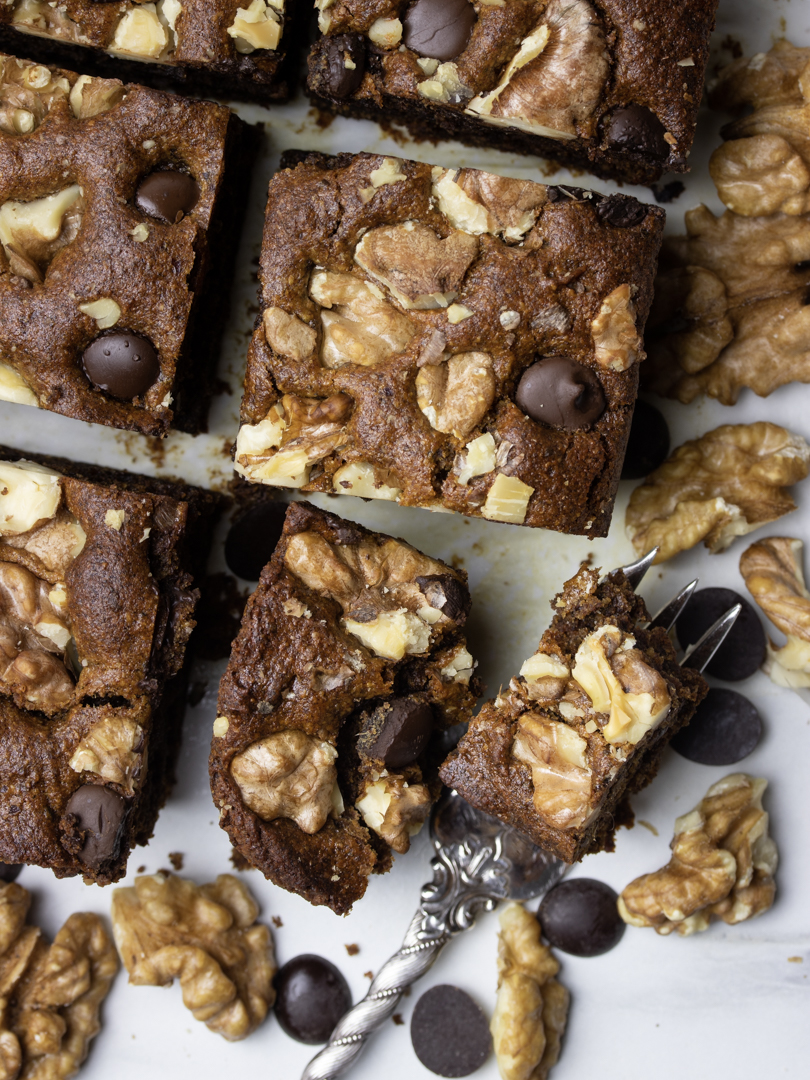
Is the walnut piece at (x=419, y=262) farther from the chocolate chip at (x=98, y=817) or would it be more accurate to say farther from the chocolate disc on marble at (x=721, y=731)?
the chocolate chip at (x=98, y=817)

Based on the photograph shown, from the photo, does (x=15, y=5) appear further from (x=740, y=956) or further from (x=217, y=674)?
(x=740, y=956)

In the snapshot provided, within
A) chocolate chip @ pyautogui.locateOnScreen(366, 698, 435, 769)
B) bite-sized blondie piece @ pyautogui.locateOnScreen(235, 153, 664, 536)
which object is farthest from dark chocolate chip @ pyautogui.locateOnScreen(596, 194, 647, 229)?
chocolate chip @ pyautogui.locateOnScreen(366, 698, 435, 769)

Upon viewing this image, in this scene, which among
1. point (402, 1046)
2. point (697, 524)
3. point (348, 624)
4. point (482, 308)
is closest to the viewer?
point (482, 308)

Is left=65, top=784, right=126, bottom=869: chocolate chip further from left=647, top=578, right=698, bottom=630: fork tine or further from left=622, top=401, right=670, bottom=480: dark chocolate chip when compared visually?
left=622, top=401, right=670, bottom=480: dark chocolate chip

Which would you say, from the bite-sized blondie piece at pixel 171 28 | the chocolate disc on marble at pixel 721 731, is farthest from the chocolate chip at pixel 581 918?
the bite-sized blondie piece at pixel 171 28

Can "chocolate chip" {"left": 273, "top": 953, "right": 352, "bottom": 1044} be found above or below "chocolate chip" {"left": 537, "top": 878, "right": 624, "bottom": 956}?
below

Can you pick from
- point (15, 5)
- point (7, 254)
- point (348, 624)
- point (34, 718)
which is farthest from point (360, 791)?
point (15, 5)
